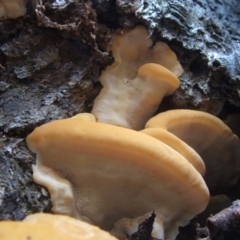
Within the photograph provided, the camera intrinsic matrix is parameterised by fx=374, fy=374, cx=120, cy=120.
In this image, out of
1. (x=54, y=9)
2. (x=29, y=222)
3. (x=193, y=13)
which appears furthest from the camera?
(x=193, y=13)

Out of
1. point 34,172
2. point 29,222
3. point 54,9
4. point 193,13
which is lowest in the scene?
point 34,172

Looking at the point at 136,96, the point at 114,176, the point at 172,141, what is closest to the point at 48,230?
the point at 114,176

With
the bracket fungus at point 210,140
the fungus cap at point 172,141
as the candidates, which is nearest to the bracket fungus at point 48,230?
the fungus cap at point 172,141

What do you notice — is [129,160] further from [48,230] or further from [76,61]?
[76,61]

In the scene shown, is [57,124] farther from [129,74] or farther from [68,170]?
[129,74]

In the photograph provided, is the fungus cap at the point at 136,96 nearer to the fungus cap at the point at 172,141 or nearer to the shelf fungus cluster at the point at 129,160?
the shelf fungus cluster at the point at 129,160

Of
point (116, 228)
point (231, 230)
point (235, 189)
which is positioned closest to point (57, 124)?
point (116, 228)

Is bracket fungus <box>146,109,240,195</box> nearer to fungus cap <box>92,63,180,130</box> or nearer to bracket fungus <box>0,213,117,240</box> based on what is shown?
fungus cap <box>92,63,180,130</box>
